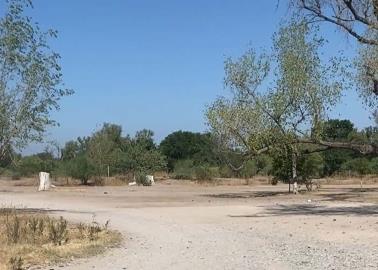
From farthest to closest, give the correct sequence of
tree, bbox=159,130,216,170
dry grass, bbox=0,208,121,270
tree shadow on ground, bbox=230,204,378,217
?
tree, bbox=159,130,216,170
tree shadow on ground, bbox=230,204,378,217
dry grass, bbox=0,208,121,270

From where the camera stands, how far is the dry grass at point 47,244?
40.7ft

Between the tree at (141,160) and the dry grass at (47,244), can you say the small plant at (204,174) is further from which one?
the dry grass at (47,244)

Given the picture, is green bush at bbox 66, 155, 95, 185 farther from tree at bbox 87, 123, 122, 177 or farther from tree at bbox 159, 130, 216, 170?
tree at bbox 159, 130, 216, 170

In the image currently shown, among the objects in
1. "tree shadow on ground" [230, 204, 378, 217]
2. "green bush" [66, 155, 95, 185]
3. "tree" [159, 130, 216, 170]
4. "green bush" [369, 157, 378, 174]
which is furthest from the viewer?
"tree" [159, 130, 216, 170]

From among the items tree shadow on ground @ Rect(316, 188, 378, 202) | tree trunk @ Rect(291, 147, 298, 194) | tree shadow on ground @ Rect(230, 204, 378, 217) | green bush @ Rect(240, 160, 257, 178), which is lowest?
tree shadow on ground @ Rect(230, 204, 378, 217)

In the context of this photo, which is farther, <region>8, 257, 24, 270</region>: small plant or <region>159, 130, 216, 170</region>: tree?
<region>159, 130, 216, 170</region>: tree

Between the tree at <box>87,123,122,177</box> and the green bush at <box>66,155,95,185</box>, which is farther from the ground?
the tree at <box>87,123,122,177</box>

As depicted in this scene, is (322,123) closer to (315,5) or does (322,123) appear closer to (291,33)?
(291,33)

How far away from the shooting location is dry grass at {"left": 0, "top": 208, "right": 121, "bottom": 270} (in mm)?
12414

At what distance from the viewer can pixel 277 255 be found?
13273 millimetres

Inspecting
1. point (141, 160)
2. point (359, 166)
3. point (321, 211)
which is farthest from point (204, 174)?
point (321, 211)

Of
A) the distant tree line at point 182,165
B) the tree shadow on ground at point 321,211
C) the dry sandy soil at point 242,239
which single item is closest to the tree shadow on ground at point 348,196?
the distant tree line at point 182,165

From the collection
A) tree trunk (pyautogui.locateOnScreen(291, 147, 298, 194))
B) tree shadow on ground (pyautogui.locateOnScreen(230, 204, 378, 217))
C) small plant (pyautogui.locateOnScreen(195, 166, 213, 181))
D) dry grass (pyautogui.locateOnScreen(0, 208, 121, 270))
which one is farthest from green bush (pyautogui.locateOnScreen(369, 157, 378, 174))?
dry grass (pyautogui.locateOnScreen(0, 208, 121, 270))

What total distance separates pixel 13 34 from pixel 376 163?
5960 centimetres
